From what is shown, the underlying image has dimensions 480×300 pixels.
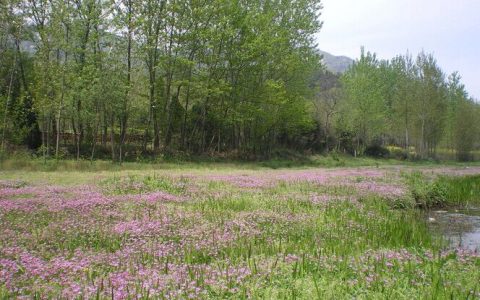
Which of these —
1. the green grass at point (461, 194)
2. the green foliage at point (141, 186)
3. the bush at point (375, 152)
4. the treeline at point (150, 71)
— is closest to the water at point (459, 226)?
the green grass at point (461, 194)

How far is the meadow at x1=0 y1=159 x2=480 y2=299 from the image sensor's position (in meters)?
5.29

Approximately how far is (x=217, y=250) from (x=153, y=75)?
34474mm

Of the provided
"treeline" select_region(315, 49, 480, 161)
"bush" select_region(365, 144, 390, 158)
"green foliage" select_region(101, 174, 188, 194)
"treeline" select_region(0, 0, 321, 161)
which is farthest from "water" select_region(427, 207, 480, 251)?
"bush" select_region(365, 144, 390, 158)

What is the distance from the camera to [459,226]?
39.9 feet

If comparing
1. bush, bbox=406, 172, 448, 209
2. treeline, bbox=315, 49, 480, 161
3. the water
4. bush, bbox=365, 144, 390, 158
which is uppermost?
treeline, bbox=315, 49, 480, 161

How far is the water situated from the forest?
26.4m

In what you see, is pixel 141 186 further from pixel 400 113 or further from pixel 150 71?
pixel 400 113

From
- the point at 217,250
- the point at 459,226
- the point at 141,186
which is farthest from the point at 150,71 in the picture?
the point at 217,250

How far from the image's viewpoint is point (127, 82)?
3562cm

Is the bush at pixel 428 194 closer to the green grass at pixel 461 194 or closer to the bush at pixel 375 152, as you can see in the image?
the green grass at pixel 461 194

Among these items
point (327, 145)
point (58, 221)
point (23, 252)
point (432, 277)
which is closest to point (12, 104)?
point (58, 221)

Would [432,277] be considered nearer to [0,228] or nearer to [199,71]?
[0,228]

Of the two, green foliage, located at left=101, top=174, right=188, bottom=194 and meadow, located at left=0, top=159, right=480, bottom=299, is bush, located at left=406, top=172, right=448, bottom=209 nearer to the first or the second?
meadow, located at left=0, top=159, right=480, bottom=299

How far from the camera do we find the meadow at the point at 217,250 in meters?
5.29
